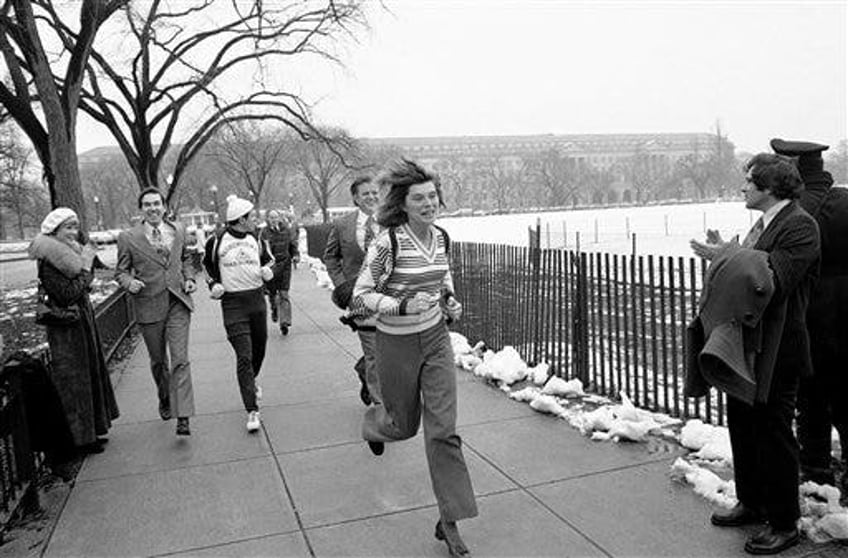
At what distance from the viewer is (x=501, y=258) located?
838 centimetres

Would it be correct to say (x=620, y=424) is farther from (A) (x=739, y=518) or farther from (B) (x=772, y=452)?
(B) (x=772, y=452)

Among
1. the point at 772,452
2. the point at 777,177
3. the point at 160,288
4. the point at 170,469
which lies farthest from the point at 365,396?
the point at 777,177

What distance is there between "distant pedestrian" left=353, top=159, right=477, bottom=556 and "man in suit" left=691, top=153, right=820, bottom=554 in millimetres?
1430

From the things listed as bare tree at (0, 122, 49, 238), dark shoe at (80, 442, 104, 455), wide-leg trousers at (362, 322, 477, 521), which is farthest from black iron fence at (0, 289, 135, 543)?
bare tree at (0, 122, 49, 238)

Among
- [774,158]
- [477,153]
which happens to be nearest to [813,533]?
[774,158]

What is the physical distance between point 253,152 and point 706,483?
47016 mm

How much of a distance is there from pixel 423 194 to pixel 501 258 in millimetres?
4870

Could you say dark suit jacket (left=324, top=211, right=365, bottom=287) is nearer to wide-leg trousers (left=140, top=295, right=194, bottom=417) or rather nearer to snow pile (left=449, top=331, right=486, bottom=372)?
wide-leg trousers (left=140, top=295, right=194, bottom=417)

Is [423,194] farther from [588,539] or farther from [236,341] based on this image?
[236,341]

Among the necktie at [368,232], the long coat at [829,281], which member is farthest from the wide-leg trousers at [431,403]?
the long coat at [829,281]

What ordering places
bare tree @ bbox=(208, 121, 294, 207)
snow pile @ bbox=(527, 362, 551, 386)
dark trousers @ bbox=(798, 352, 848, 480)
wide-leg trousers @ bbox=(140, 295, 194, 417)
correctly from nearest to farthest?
dark trousers @ bbox=(798, 352, 848, 480) < wide-leg trousers @ bbox=(140, 295, 194, 417) < snow pile @ bbox=(527, 362, 551, 386) < bare tree @ bbox=(208, 121, 294, 207)

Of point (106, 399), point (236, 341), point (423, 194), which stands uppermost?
point (423, 194)

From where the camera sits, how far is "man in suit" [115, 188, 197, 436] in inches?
223

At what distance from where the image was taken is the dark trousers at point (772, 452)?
337cm
